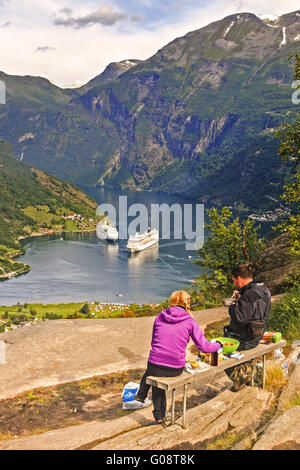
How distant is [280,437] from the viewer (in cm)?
659

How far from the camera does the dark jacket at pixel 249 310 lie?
957 cm

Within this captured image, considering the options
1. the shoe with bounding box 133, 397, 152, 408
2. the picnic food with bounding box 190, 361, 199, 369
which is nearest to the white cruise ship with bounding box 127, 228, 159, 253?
the shoe with bounding box 133, 397, 152, 408

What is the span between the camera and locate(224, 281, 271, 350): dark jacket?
31.4ft

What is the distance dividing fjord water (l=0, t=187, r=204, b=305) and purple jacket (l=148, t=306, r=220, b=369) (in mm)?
84033

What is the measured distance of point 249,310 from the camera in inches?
380

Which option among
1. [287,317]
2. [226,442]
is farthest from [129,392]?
[287,317]

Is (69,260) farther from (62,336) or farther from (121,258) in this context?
(62,336)

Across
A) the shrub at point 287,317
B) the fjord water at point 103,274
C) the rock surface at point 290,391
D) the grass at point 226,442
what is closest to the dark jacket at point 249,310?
the rock surface at point 290,391

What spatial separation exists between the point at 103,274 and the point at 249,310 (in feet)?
368

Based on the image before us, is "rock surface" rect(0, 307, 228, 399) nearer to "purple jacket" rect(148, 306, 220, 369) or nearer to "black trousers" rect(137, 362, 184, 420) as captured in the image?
"black trousers" rect(137, 362, 184, 420)

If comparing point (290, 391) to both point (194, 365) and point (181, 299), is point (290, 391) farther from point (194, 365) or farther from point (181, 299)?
point (181, 299)

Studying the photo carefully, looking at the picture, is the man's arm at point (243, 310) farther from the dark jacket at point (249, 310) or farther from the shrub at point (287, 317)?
the shrub at point (287, 317)
